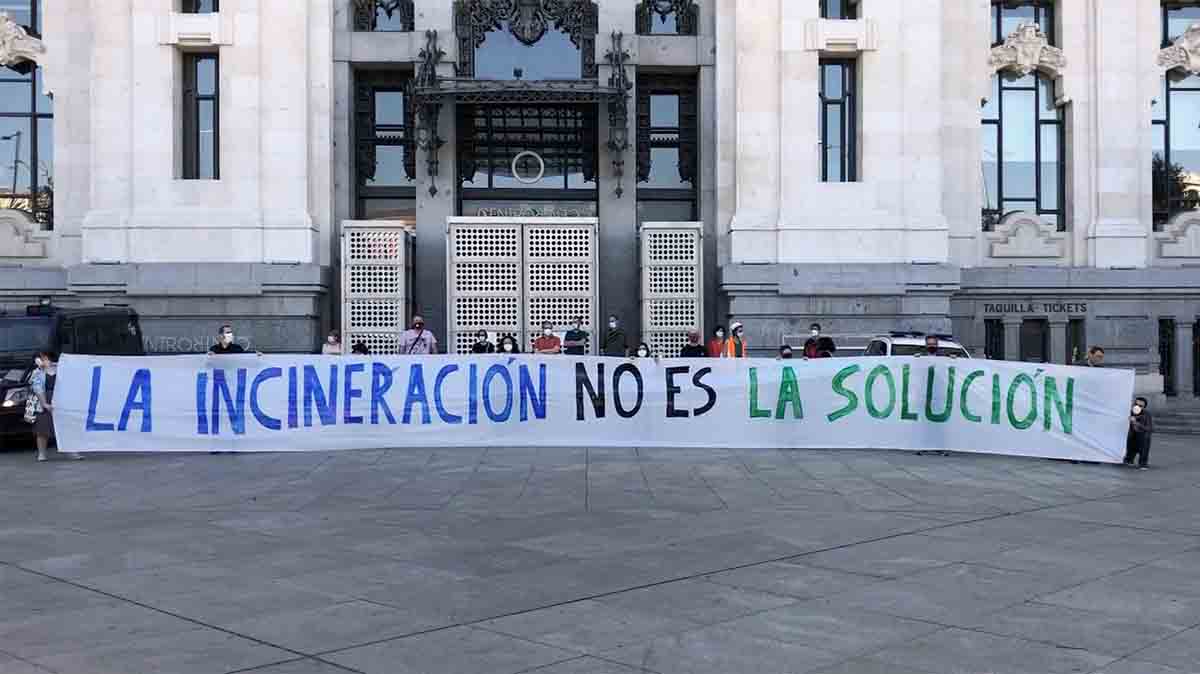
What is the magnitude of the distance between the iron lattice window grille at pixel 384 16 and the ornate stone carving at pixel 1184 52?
61.0 feet

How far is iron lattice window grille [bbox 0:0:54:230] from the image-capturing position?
28.5m

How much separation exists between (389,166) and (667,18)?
7667 millimetres

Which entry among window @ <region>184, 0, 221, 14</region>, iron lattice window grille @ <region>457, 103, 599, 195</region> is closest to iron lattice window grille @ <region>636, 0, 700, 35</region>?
iron lattice window grille @ <region>457, 103, 599, 195</region>

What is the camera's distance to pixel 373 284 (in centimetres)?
2723

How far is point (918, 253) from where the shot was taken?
27.1 metres

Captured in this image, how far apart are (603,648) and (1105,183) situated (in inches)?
1014

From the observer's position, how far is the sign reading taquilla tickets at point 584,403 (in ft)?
60.9

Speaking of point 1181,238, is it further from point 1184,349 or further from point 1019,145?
point 1019,145

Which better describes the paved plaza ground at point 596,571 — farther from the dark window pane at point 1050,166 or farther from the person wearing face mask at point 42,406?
the dark window pane at point 1050,166

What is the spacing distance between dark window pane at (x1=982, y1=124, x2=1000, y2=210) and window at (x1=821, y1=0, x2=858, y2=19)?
4.76m

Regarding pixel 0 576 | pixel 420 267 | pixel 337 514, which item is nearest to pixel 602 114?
pixel 420 267

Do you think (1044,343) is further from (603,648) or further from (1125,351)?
(603,648)

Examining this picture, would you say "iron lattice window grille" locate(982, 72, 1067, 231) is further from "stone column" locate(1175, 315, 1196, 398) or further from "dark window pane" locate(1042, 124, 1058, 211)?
"stone column" locate(1175, 315, 1196, 398)

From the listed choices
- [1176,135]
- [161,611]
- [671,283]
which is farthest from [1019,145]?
[161,611]
